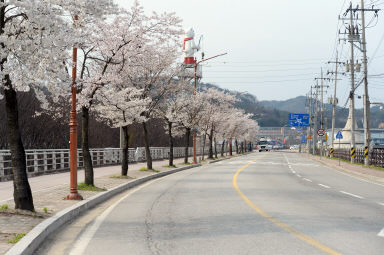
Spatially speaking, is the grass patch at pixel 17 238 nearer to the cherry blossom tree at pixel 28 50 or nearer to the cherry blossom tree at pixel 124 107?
the cherry blossom tree at pixel 28 50

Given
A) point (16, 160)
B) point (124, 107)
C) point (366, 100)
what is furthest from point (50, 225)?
point (366, 100)

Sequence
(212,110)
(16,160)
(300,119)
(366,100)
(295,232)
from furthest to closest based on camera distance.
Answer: (300,119) < (212,110) < (366,100) < (16,160) < (295,232)

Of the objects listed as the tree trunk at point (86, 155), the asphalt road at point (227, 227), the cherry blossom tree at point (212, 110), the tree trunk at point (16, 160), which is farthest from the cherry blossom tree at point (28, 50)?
the cherry blossom tree at point (212, 110)

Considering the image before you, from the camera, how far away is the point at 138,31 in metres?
21.8

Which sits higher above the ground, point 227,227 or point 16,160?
point 16,160

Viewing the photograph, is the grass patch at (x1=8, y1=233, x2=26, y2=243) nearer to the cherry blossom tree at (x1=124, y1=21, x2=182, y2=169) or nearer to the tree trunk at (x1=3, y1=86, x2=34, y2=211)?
the tree trunk at (x1=3, y1=86, x2=34, y2=211)

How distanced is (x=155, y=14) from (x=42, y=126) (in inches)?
1315

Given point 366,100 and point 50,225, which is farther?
point 366,100

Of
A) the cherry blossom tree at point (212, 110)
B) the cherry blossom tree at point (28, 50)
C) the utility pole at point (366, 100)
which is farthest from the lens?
the cherry blossom tree at point (212, 110)

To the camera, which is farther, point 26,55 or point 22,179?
point 22,179

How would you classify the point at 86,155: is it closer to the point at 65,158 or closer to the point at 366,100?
the point at 65,158

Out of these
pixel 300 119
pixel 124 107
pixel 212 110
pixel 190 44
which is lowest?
pixel 124 107

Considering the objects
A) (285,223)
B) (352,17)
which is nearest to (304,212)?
(285,223)

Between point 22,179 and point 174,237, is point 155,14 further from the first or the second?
point 174,237
